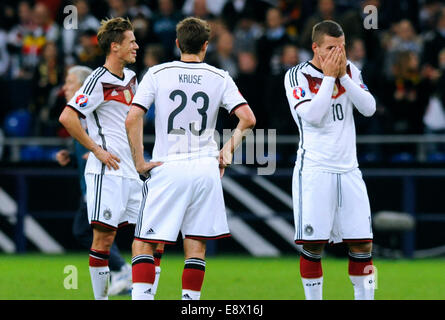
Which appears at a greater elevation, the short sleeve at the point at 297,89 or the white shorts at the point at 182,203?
the short sleeve at the point at 297,89

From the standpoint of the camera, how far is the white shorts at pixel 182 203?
685 cm

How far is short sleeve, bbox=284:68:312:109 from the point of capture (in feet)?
23.9

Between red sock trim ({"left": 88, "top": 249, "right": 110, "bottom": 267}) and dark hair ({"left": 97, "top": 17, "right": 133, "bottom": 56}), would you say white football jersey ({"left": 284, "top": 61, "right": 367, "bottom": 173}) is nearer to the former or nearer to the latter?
dark hair ({"left": 97, "top": 17, "right": 133, "bottom": 56})

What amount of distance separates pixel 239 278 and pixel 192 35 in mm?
4744

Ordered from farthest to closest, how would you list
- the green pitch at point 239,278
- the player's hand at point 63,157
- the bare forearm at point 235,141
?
the green pitch at point 239,278, the player's hand at point 63,157, the bare forearm at point 235,141

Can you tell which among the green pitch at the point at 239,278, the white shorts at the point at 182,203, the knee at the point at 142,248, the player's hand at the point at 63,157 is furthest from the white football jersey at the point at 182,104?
the green pitch at the point at 239,278

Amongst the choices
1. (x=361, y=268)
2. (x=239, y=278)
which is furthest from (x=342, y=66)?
(x=239, y=278)

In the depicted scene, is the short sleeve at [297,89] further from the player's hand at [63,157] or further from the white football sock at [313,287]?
the player's hand at [63,157]

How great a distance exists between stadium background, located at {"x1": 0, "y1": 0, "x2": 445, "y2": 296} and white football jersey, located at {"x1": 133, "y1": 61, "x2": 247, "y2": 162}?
6.26m

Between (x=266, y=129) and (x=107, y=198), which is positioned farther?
(x=266, y=129)

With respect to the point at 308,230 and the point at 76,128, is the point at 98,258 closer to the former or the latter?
the point at 76,128

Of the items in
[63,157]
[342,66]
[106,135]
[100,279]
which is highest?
[342,66]

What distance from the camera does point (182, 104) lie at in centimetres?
685

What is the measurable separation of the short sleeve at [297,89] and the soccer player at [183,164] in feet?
2.16
